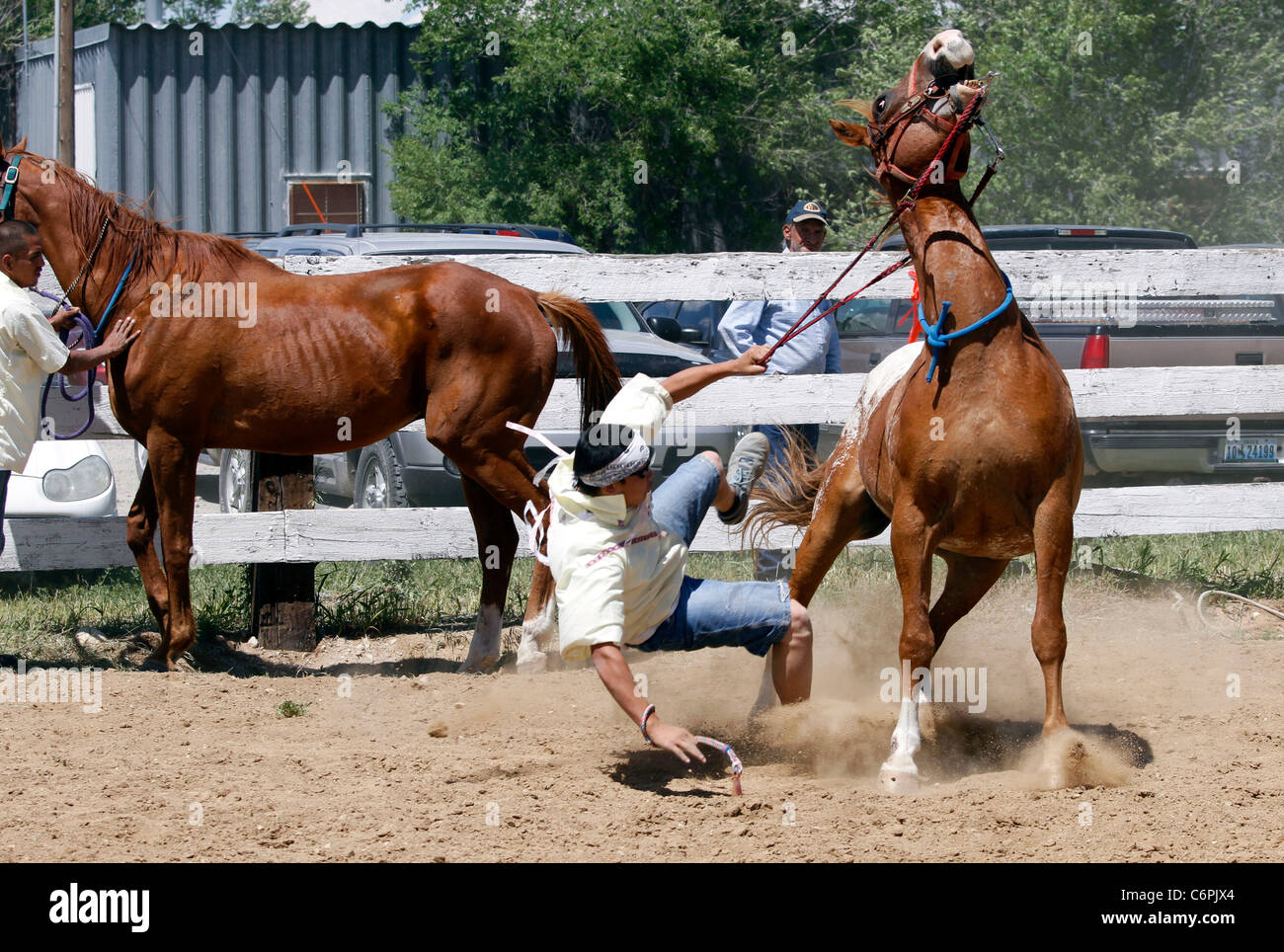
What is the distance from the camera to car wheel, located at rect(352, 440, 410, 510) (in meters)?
8.80

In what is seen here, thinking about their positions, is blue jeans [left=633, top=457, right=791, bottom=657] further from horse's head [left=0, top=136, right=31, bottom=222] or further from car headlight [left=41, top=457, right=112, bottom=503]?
car headlight [left=41, top=457, right=112, bottom=503]

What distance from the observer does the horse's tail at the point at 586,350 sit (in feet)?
21.7

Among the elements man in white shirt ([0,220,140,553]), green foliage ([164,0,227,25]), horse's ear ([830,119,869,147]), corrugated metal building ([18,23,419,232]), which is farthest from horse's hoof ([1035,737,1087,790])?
green foliage ([164,0,227,25])

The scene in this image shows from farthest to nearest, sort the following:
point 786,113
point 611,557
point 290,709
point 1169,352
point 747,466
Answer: point 786,113 < point 1169,352 < point 290,709 < point 747,466 < point 611,557

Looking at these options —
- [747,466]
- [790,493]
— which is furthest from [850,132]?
[790,493]

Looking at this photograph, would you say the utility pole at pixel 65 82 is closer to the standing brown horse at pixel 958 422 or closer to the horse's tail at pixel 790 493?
the horse's tail at pixel 790 493

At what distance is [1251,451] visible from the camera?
905 centimetres

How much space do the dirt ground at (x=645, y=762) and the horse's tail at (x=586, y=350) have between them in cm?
132

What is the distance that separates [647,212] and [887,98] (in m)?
15.0

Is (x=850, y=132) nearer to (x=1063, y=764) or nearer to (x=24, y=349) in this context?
(x=1063, y=764)

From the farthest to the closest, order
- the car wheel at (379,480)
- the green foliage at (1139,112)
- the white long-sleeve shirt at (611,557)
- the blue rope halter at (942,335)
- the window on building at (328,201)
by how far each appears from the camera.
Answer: the window on building at (328,201)
the green foliage at (1139,112)
the car wheel at (379,480)
the blue rope halter at (942,335)
the white long-sleeve shirt at (611,557)

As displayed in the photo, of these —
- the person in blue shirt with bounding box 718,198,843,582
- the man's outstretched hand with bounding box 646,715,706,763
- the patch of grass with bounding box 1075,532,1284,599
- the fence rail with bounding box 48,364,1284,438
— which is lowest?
the patch of grass with bounding box 1075,532,1284,599

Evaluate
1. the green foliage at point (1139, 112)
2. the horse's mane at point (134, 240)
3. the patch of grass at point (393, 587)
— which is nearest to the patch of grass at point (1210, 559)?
the patch of grass at point (393, 587)

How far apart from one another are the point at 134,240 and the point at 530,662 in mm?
2629
